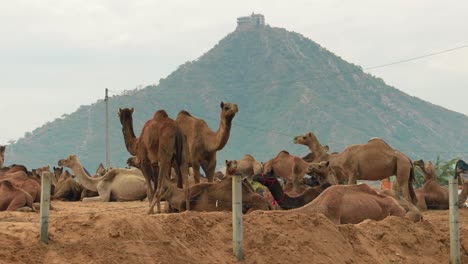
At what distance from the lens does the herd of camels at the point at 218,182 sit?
55.0ft

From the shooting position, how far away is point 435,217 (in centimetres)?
2170

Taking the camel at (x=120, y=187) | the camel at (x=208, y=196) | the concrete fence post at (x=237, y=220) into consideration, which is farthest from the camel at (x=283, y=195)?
the camel at (x=120, y=187)

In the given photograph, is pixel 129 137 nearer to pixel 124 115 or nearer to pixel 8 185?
pixel 124 115

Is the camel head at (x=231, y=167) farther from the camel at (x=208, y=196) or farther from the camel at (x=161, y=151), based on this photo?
the camel at (x=208, y=196)

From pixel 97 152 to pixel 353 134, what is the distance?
2037 inches

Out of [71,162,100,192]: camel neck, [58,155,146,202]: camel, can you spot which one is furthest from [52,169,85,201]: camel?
[58,155,146,202]: camel

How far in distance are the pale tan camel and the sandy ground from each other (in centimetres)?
229

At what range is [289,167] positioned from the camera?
2886cm

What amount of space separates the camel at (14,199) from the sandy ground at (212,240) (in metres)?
4.95

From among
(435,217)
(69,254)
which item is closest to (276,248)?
(69,254)

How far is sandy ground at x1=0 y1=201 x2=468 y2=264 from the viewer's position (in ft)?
37.5

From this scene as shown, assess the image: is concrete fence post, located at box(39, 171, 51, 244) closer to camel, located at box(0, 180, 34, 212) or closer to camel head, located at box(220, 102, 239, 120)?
camel, located at box(0, 180, 34, 212)

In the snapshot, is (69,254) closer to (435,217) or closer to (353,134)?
(435,217)

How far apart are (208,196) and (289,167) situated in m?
12.0
